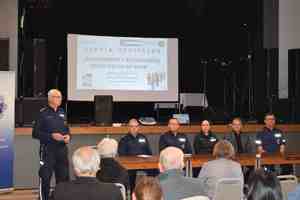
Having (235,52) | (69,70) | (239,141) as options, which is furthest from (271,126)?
(235,52)

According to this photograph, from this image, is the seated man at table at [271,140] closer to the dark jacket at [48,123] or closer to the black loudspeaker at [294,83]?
the black loudspeaker at [294,83]

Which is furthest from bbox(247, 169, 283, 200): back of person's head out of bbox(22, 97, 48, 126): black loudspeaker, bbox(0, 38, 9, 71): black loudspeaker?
bbox(0, 38, 9, 71): black loudspeaker

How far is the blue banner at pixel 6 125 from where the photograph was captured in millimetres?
8398

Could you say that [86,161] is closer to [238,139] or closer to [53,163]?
[53,163]

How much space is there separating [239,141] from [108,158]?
428cm

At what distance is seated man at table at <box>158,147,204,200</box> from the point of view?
439 cm

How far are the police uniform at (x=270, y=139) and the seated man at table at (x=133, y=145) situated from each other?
182 centimetres

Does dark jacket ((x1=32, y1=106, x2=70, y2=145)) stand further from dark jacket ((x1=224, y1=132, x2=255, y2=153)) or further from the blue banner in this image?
dark jacket ((x1=224, y1=132, x2=255, y2=153))

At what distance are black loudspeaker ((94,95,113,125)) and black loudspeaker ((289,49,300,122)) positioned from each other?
352 centimetres

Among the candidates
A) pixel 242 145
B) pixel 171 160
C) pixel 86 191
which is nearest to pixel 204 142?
pixel 242 145

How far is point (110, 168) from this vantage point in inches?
212

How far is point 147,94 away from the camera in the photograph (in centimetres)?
1141

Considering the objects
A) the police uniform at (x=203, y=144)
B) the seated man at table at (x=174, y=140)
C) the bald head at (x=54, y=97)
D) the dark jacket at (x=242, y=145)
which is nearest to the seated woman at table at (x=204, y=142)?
the police uniform at (x=203, y=144)

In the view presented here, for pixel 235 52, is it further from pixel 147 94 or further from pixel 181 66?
pixel 147 94
